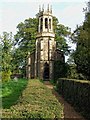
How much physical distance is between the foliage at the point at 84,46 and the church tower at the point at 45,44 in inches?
690

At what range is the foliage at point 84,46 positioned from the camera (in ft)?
92.8

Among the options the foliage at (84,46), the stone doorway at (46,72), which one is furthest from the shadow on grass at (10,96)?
the stone doorway at (46,72)

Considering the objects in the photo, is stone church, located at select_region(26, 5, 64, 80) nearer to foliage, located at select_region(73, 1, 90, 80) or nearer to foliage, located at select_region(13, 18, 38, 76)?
foliage, located at select_region(13, 18, 38, 76)

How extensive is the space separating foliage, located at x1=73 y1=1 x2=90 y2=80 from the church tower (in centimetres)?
1752

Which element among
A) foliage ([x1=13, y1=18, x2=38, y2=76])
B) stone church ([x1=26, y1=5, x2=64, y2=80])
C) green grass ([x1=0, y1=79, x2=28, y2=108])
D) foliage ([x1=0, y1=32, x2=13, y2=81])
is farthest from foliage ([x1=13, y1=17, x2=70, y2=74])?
green grass ([x1=0, y1=79, x2=28, y2=108])

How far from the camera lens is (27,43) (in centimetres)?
6116

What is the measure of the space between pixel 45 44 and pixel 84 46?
81.4 feet

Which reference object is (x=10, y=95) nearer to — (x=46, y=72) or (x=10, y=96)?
(x=10, y=96)

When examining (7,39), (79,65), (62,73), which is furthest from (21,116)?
(62,73)

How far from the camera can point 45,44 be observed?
57.2m

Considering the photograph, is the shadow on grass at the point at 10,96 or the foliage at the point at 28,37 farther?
the foliage at the point at 28,37

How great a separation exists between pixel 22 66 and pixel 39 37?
9.06 m

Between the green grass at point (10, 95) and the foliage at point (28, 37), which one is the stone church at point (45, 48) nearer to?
the foliage at point (28, 37)

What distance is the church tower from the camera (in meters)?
56.2
